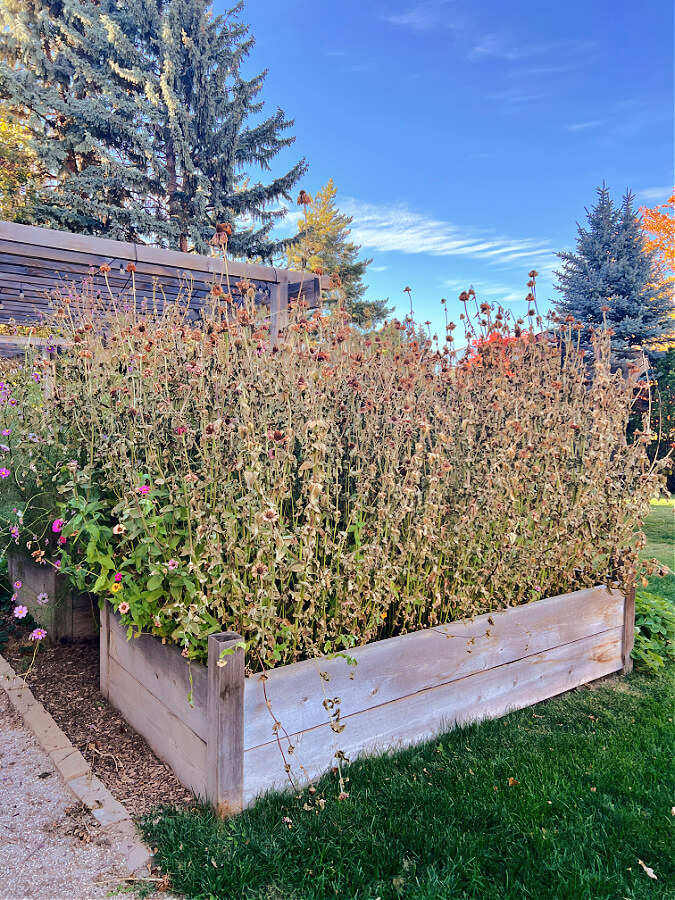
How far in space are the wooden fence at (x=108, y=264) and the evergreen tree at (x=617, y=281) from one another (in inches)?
243

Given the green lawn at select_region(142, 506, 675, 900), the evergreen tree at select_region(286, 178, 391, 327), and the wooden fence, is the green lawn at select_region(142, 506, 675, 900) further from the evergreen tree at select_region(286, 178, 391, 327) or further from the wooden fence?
the evergreen tree at select_region(286, 178, 391, 327)

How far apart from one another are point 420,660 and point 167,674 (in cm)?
93

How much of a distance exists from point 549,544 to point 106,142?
1701cm

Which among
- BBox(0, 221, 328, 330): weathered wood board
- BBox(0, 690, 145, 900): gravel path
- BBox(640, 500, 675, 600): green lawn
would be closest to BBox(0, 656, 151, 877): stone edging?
BBox(0, 690, 145, 900): gravel path

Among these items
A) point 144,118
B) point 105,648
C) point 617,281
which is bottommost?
point 105,648

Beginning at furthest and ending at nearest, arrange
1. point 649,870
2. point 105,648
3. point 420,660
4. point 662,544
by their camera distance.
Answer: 1. point 662,544
2. point 105,648
3. point 420,660
4. point 649,870

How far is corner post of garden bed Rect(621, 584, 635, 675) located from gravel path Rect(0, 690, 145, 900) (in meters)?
2.66

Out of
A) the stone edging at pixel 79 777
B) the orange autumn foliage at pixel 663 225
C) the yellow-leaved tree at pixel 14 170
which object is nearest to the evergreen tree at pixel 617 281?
the orange autumn foliage at pixel 663 225

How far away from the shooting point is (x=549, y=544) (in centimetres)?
290

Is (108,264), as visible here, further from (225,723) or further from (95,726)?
(225,723)

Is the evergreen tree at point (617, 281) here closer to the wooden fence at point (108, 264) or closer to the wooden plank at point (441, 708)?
the wooden fence at point (108, 264)

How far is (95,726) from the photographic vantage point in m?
2.37

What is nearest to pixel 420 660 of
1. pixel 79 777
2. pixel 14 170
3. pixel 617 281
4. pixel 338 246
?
pixel 79 777

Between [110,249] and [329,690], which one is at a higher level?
[110,249]
